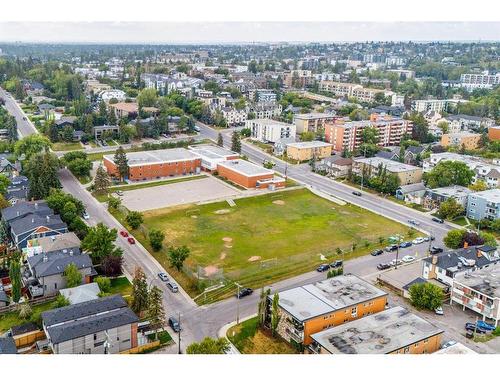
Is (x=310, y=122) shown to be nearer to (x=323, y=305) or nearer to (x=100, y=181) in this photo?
(x=100, y=181)

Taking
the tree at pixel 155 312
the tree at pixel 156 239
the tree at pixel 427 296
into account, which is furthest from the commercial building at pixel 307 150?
the tree at pixel 155 312

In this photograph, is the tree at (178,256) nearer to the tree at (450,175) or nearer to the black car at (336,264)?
the black car at (336,264)

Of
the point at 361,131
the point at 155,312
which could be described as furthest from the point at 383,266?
the point at 361,131

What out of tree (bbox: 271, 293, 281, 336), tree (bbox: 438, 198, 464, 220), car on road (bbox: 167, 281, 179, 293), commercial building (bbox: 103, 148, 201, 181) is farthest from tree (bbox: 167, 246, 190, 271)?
tree (bbox: 438, 198, 464, 220)

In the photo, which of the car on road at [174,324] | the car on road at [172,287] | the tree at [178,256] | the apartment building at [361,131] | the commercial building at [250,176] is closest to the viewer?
the car on road at [174,324]

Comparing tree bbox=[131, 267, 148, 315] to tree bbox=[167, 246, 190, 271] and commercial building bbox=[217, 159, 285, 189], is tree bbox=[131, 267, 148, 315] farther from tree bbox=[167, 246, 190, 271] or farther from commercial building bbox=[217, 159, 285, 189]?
commercial building bbox=[217, 159, 285, 189]

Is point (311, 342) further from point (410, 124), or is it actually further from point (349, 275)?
point (410, 124)

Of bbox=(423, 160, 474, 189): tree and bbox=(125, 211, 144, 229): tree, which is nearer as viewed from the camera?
bbox=(125, 211, 144, 229): tree
